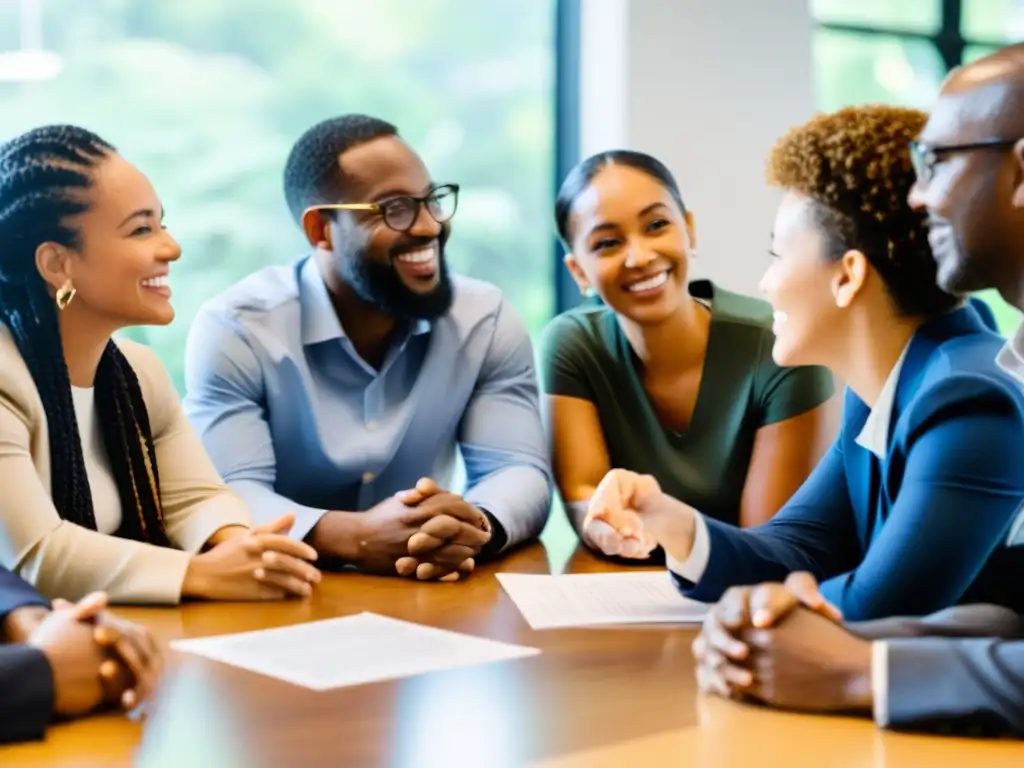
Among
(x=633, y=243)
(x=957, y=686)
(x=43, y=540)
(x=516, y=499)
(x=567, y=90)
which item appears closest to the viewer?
(x=957, y=686)

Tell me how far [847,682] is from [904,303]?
1.91 ft

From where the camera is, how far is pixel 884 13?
180 inches

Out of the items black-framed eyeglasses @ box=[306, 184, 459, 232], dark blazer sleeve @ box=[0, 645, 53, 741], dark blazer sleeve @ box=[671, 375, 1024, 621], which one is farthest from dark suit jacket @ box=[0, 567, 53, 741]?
black-framed eyeglasses @ box=[306, 184, 459, 232]

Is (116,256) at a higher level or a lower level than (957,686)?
higher

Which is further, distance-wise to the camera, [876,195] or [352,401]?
[352,401]

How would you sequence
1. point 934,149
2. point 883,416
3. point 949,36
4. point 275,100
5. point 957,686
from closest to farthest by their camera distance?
1. point 957,686
2. point 934,149
3. point 883,416
4. point 275,100
5. point 949,36

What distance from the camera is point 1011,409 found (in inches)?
60.0

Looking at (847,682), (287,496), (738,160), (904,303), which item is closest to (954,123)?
(904,303)

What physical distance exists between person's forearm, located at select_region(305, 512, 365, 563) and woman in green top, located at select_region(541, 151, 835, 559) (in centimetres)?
53

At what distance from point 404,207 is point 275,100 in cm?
137

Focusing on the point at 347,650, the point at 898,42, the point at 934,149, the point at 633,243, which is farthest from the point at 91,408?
the point at 898,42

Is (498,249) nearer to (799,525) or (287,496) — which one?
(287,496)

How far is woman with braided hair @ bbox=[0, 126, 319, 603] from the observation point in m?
1.87

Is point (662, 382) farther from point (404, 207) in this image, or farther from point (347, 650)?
point (347, 650)
